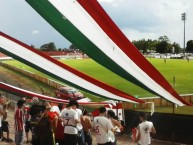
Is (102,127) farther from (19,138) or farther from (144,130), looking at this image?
A: (19,138)

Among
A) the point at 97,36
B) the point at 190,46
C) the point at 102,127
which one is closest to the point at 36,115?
the point at 102,127

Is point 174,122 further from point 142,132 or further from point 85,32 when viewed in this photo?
point 85,32

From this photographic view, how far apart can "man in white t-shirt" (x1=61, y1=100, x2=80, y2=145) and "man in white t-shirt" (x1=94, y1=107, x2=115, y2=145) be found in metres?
0.53

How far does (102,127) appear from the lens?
8070 mm

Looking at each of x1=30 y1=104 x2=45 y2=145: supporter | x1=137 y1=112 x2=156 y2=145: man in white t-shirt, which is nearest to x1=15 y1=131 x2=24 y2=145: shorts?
x1=30 y1=104 x2=45 y2=145: supporter

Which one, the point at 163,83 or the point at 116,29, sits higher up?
the point at 116,29

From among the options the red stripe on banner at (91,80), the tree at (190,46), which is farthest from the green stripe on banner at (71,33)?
the tree at (190,46)

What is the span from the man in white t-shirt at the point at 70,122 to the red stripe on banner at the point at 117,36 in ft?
Answer: 5.48

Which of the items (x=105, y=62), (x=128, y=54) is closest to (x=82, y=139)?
(x=105, y=62)

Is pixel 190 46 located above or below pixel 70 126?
above

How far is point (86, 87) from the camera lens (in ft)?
32.1

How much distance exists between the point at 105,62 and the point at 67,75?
1.94 m

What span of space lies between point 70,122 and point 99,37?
209cm

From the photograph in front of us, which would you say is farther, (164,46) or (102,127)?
(164,46)
